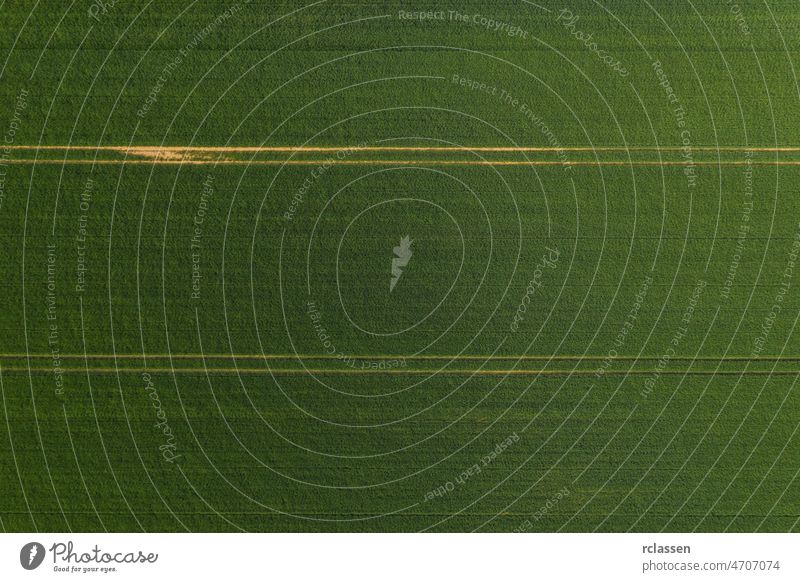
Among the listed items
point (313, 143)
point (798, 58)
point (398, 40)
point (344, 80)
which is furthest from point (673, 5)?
point (313, 143)

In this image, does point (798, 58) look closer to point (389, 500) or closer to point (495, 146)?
point (495, 146)
